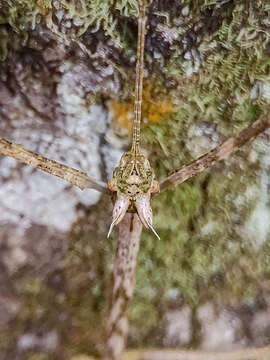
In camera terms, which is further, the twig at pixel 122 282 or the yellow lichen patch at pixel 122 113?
the yellow lichen patch at pixel 122 113

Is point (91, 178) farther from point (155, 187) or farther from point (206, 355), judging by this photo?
point (206, 355)

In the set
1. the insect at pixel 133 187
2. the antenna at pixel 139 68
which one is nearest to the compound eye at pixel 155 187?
the insect at pixel 133 187

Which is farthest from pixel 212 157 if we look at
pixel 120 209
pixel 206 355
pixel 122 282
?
pixel 206 355

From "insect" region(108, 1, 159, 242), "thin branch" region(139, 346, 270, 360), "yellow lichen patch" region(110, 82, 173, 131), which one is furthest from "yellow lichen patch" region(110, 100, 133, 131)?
"thin branch" region(139, 346, 270, 360)

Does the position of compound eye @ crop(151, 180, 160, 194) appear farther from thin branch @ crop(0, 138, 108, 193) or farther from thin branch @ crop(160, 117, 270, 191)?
thin branch @ crop(0, 138, 108, 193)

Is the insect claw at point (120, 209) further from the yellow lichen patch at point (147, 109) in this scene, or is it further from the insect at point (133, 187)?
the yellow lichen patch at point (147, 109)

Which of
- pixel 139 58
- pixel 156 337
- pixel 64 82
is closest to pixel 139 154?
pixel 139 58
